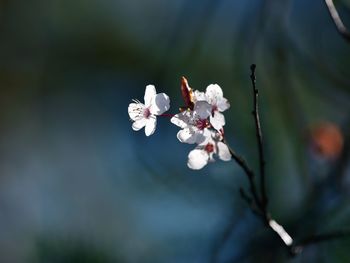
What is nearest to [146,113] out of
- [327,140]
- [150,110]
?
[150,110]

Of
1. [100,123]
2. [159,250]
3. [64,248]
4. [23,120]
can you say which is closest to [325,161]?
[159,250]

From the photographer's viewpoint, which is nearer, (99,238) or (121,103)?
(99,238)

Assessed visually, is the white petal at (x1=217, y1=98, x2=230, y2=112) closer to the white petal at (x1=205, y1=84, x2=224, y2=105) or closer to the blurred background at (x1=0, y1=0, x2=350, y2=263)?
the white petal at (x1=205, y1=84, x2=224, y2=105)

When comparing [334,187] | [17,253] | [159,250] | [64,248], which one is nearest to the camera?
[334,187]

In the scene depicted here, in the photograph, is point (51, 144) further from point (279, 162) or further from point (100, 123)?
point (279, 162)

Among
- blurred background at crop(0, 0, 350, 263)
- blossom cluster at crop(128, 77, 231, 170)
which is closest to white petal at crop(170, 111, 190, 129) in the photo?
blossom cluster at crop(128, 77, 231, 170)

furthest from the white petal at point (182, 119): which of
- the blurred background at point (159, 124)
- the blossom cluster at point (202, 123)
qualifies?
the blurred background at point (159, 124)
